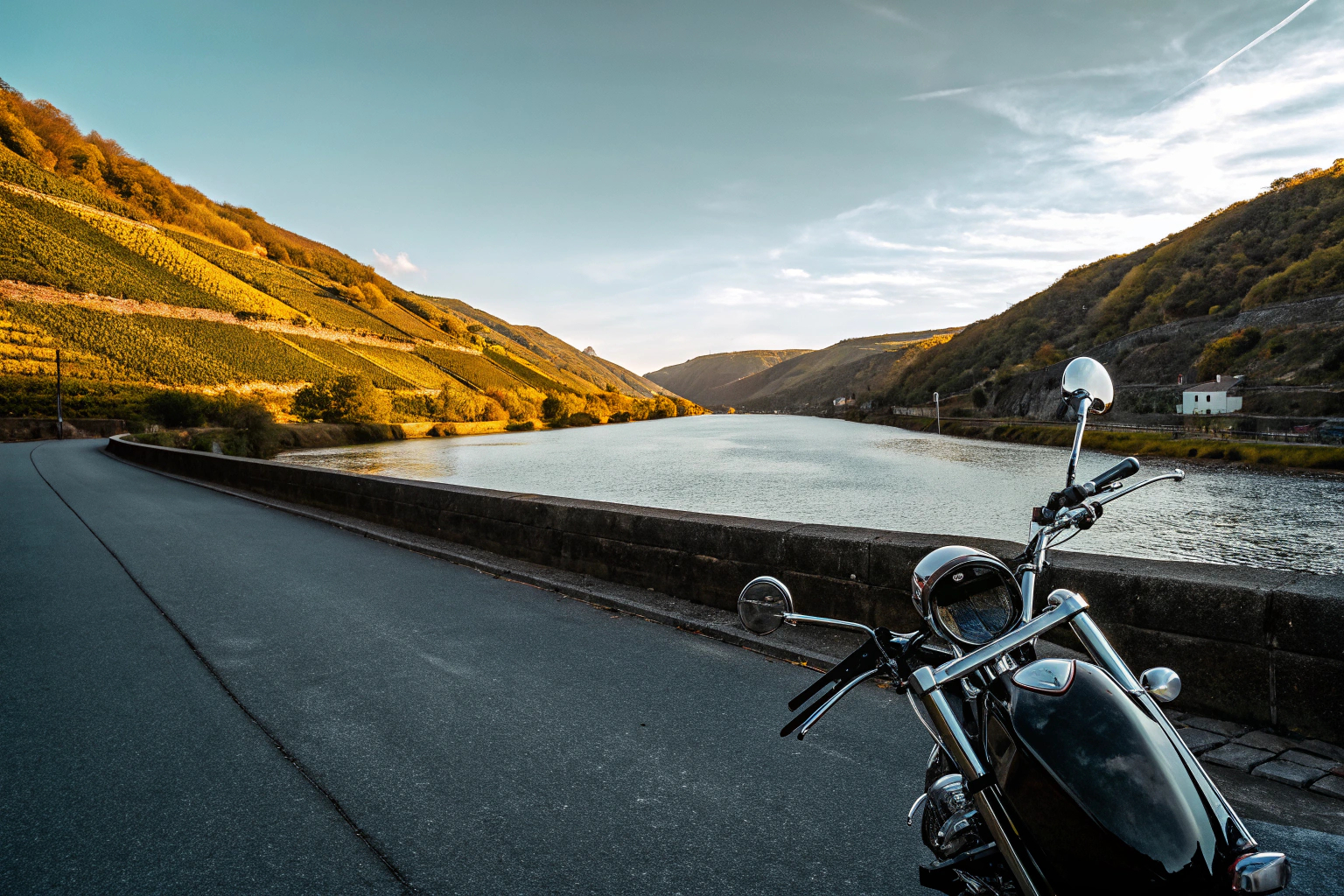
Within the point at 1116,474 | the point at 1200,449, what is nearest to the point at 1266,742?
the point at 1116,474

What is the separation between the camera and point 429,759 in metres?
2.98

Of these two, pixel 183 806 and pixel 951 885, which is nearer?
pixel 951 885

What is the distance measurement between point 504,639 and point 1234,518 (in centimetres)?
3359

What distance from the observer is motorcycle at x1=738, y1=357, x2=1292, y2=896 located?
3.66 ft

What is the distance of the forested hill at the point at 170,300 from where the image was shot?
73.4m

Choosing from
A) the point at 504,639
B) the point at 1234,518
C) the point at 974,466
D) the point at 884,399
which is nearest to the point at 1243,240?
the point at 884,399

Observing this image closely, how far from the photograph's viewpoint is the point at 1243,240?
3625 inches

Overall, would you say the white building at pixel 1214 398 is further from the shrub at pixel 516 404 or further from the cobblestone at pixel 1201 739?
the shrub at pixel 516 404

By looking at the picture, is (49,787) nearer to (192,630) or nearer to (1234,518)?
(192,630)

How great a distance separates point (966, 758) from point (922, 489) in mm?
34782

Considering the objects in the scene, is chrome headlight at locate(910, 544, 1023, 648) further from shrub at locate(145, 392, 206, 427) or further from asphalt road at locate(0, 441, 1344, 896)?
shrub at locate(145, 392, 206, 427)

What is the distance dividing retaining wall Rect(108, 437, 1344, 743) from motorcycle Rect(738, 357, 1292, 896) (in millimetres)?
2065

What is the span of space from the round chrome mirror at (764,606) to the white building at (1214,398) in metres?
70.8

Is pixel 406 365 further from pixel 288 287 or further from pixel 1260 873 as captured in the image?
pixel 1260 873
